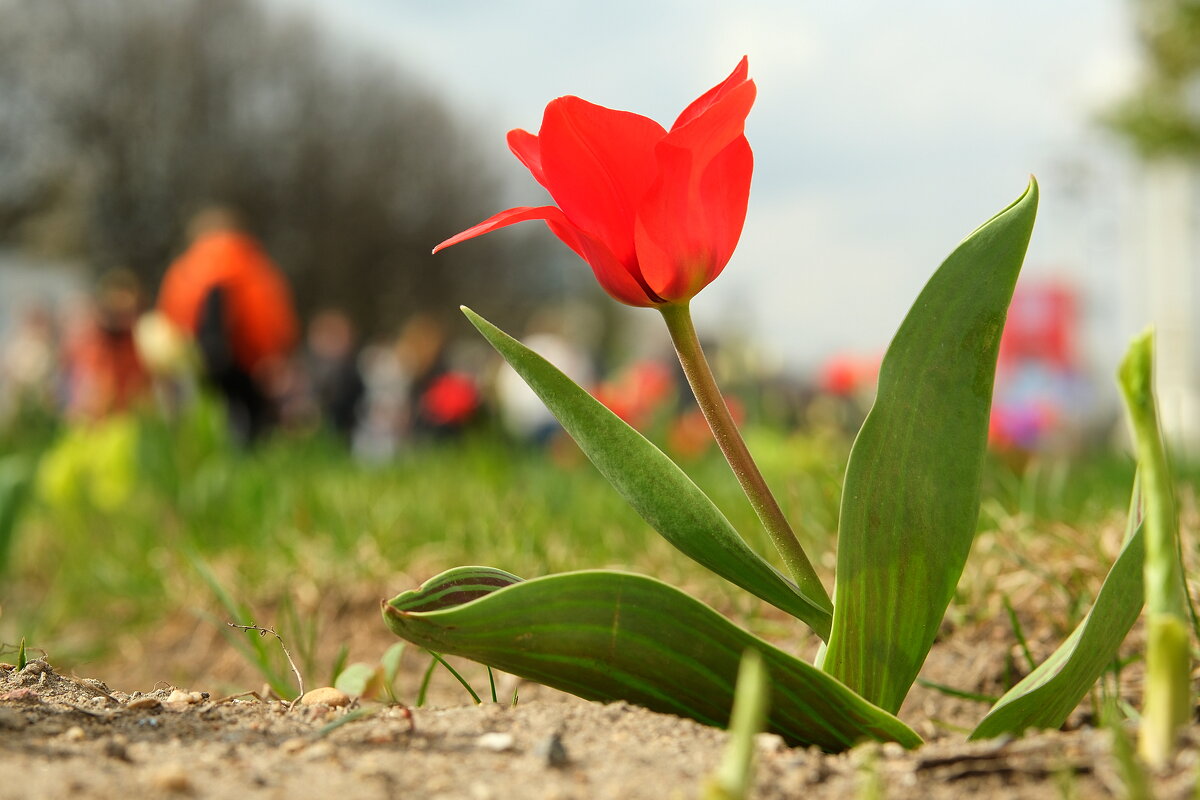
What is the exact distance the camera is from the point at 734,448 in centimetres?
101

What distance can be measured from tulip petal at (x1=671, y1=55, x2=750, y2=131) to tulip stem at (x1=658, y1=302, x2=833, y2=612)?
0.54ft

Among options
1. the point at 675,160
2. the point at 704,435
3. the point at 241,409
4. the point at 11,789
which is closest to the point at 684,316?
the point at 675,160

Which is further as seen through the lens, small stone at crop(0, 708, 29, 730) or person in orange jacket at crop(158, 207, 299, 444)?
person in orange jacket at crop(158, 207, 299, 444)

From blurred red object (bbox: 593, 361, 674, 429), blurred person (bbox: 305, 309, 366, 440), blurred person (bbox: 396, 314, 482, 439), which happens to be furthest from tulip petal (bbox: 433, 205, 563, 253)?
blurred person (bbox: 305, 309, 366, 440)

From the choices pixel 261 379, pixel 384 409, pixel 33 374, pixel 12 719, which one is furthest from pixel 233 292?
pixel 12 719

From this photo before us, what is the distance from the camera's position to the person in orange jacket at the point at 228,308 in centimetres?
639

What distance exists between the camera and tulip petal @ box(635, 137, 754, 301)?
925mm

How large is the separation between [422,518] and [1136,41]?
11840mm

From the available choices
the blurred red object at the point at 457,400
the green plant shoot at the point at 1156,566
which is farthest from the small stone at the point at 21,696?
the blurred red object at the point at 457,400

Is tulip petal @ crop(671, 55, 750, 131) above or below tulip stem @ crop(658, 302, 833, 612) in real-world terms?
above

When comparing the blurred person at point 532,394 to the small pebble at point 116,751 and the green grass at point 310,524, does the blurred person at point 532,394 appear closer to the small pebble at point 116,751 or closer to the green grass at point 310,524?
the green grass at point 310,524

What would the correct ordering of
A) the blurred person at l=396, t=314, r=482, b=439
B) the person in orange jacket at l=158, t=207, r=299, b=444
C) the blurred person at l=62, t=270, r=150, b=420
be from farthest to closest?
the blurred person at l=396, t=314, r=482, b=439, the person in orange jacket at l=158, t=207, r=299, b=444, the blurred person at l=62, t=270, r=150, b=420

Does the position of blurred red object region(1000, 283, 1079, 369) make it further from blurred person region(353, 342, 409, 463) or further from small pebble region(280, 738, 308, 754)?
small pebble region(280, 738, 308, 754)

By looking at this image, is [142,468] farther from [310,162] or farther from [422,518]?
[310,162]
